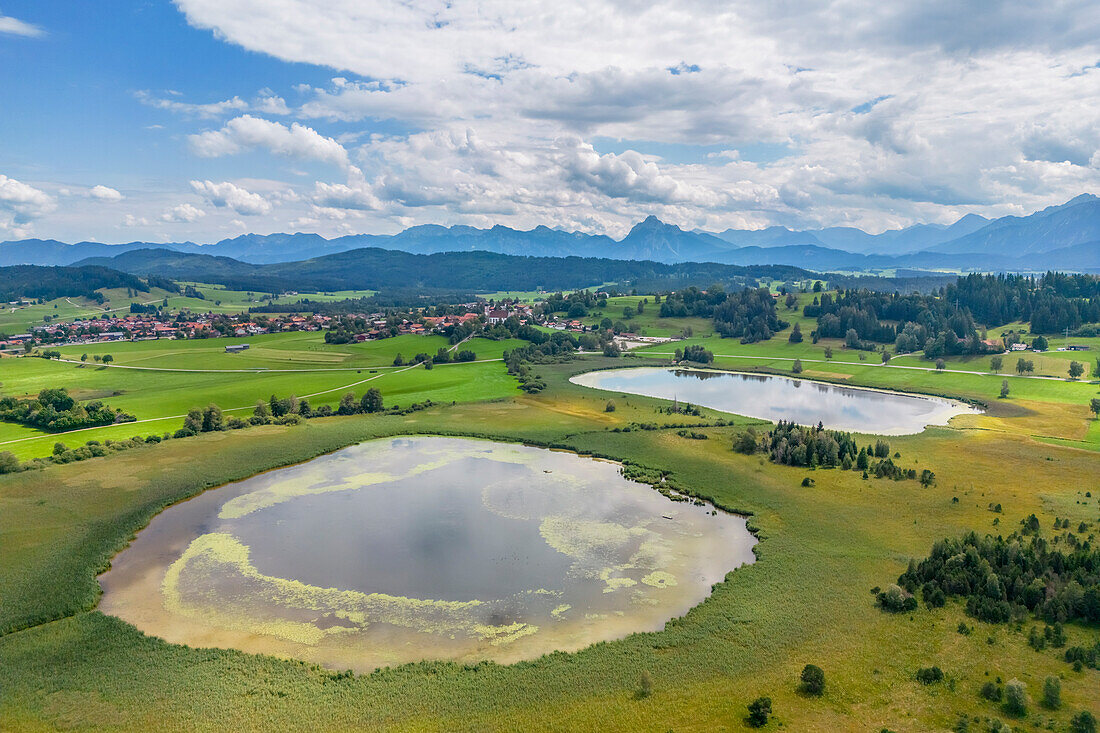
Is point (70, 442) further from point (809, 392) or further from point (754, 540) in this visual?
point (809, 392)

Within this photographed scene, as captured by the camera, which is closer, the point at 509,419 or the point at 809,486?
the point at 809,486

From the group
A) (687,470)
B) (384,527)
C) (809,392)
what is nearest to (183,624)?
(384,527)

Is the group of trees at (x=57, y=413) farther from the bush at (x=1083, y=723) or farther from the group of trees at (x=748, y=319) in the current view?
the group of trees at (x=748, y=319)

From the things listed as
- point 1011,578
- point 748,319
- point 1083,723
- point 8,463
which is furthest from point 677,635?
point 748,319

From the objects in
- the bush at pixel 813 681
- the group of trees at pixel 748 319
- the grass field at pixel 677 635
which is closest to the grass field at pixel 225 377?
the grass field at pixel 677 635

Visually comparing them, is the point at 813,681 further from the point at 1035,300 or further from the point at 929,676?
the point at 1035,300
